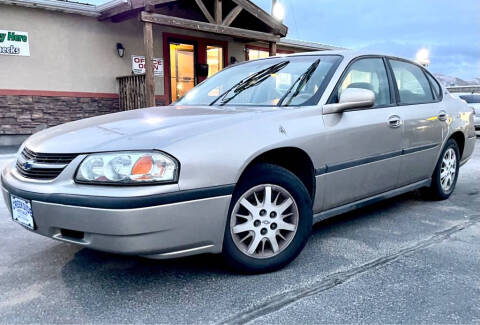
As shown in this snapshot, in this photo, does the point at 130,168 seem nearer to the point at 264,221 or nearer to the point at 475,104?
the point at 264,221

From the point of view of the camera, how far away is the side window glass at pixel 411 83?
12.2 ft

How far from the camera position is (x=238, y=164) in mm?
2312

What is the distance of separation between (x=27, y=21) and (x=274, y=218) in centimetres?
→ 858

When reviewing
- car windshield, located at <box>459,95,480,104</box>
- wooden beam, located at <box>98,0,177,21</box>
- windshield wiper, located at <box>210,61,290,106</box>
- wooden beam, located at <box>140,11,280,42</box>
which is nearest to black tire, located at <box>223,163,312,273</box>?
windshield wiper, located at <box>210,61,290,106</box>

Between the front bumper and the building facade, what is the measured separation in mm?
6975

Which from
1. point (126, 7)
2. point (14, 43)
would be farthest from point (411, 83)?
point (14, 43)

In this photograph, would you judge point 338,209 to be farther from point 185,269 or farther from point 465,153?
point 465,153

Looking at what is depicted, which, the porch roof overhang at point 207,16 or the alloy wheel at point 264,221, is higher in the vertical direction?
the porch roof overhang at point 207,16

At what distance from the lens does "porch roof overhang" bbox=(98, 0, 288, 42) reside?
28.7ft

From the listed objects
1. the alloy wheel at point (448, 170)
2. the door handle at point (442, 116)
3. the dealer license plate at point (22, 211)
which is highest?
the door handle at point (442, 116)

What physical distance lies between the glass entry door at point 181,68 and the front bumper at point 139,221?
9.70m

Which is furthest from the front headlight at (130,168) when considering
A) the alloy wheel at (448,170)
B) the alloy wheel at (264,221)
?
the alloy wheel at (448,170)

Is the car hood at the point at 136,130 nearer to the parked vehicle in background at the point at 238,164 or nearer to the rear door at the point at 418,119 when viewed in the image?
the parked vehicle in background at the point at 238,164

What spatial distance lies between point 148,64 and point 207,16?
6.99 feet
